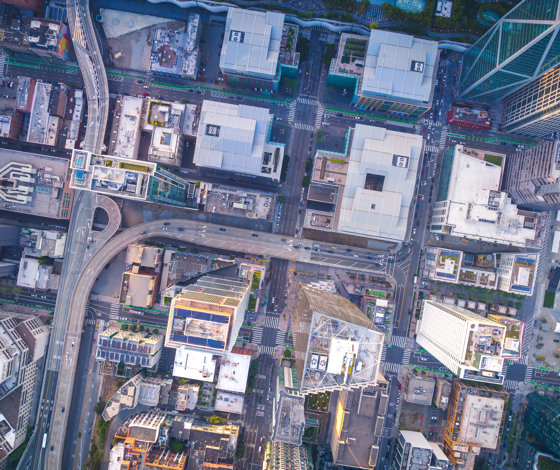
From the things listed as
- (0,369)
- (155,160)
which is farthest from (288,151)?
(0,369)

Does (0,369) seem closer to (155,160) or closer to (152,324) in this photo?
(152,324)

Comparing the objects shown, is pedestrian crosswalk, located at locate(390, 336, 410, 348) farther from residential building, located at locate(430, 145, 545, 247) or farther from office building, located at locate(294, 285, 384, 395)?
office building, located at locate(294, 285, 384, 395)

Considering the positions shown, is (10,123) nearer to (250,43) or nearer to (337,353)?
(250,43)

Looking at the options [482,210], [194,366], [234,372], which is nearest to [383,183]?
[482,210]

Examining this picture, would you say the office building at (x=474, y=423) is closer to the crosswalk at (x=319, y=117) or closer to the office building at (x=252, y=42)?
the crosswalk at (x=319, y=117)

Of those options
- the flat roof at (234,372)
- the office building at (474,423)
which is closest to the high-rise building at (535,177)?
the office building at (474,423)

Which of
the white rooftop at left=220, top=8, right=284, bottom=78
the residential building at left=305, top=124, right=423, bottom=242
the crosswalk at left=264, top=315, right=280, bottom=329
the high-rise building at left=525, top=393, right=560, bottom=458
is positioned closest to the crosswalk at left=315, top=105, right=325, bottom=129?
the residential building at left=305, top=124, right=423, bottom=242
